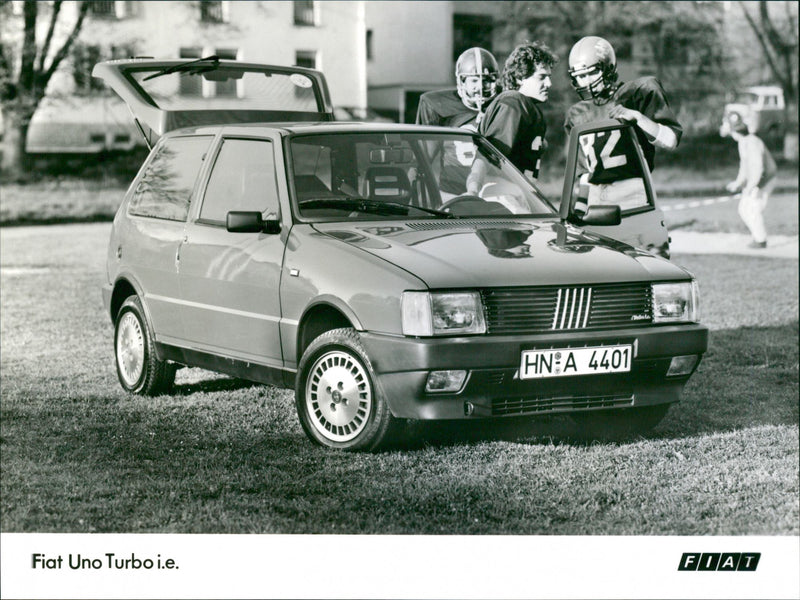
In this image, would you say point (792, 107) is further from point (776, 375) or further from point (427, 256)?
point (427, 256)

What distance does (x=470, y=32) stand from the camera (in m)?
8.09

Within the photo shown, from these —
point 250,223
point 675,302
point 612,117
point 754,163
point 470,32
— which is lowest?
point 754,163

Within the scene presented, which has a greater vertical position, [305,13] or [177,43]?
[305,13]

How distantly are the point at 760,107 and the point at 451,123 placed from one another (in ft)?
21.7

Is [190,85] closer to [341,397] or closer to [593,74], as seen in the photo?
[593,74]

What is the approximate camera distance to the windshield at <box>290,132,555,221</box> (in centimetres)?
541

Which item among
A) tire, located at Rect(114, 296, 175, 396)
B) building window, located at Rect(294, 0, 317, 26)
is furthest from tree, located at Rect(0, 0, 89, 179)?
tire, located at Rect(114, 296, 175, 396)

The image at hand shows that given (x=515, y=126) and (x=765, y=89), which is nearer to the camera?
(x=515, y=126)

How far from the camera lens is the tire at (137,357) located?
617 centimetres

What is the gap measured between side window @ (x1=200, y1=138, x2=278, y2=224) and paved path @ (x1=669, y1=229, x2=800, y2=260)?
7879 mm

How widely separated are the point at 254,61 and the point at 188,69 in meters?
0.39

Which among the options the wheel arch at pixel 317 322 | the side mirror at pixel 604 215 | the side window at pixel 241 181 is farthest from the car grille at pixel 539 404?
the side window at pixel 241 181

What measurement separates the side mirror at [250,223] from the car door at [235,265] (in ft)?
0.14

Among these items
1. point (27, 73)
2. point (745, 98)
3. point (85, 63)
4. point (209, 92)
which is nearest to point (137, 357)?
point (209, 92)
